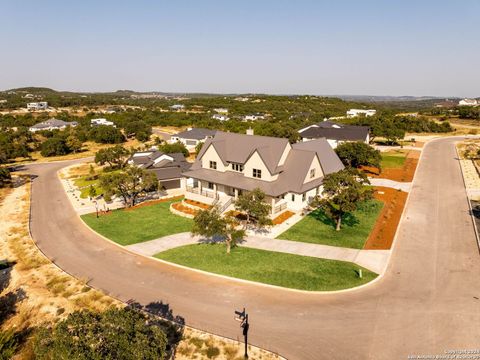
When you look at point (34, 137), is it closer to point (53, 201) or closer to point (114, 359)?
point (53, 201)

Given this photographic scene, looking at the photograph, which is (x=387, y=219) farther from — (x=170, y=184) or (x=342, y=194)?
(x=170, y=184)

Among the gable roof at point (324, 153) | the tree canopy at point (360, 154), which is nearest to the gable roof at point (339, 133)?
the tree canopy at point (360, 154)

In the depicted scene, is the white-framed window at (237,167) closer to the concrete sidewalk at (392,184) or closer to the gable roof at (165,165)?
the gable roof at (165,165)

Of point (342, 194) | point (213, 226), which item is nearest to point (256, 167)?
point (342, 194)

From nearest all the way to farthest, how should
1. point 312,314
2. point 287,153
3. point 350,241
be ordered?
point 312,314 → point 350,241 → point 287,153

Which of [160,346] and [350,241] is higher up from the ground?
[160,346]

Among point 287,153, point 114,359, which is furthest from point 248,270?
point 287,153
